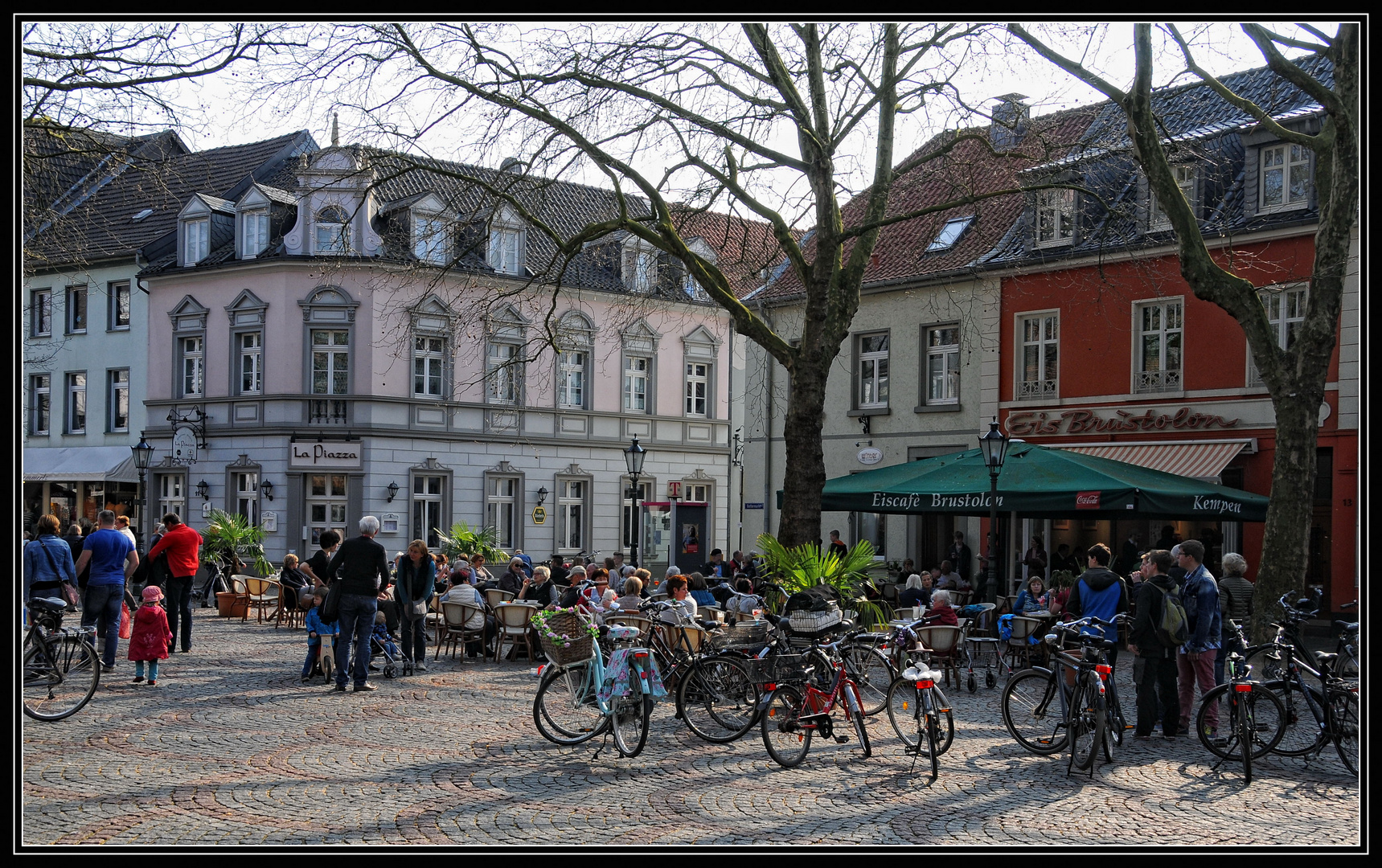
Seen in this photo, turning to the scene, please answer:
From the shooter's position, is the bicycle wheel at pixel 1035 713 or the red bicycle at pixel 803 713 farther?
the bicycle wheel at pixel 1035 713

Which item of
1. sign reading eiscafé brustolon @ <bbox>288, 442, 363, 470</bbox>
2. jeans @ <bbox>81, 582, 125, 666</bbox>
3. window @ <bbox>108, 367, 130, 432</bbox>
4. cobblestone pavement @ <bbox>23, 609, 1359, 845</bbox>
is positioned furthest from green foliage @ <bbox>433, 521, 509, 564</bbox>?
window @ <bbox>108, 367, 130, 432</bbox>

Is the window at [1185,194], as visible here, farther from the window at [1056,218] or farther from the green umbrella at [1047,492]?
the green umbrella at [1047,492]

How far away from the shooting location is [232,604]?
2161cm

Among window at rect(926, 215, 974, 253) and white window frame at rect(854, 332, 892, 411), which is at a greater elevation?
window at rect(926, 215, 974, 253)

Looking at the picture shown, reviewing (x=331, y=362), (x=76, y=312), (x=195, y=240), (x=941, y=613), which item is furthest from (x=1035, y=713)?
(x=76, y=312)

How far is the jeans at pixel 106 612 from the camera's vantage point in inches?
528

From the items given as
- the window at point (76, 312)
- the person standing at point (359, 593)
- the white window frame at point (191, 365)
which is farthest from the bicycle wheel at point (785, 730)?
the window at point (76, 312)

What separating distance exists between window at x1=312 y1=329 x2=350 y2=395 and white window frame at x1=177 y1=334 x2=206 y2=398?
363 cm

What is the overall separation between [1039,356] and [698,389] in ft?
52.0

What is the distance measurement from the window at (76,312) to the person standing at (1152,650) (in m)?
34.6

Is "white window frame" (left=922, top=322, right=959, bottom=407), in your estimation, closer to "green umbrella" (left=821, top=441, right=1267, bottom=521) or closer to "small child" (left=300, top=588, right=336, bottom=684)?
"green umbrella" (left=821, top=441, right=1267, bottom=521)

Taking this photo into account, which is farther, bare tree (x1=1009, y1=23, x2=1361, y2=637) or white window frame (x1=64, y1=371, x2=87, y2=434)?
white window frame (x1=64, y1=371, x2=87, y2=434)

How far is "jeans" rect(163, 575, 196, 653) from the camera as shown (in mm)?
15141

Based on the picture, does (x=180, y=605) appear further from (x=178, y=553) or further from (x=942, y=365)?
(x=942, y=365)
